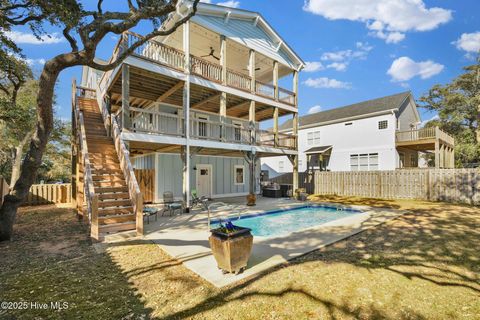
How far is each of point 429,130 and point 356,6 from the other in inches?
475

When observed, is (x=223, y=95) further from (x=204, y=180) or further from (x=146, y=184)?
(x=146, y=184)

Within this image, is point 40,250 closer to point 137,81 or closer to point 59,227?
point 59,227

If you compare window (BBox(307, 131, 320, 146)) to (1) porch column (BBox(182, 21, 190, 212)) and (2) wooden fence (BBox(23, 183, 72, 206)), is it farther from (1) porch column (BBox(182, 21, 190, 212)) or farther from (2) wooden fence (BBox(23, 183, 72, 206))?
(2) wooden fence (BBox(23, 183, 72, 206))

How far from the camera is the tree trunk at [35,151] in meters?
6.64

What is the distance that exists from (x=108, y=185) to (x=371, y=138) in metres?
22.7

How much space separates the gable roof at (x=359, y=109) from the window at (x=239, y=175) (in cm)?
1253

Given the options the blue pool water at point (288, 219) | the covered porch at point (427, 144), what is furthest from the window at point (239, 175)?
the covered porch at point (427, 144)

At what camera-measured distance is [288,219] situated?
36.3 feet

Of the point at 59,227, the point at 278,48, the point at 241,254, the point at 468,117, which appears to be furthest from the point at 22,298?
the point at 468,117

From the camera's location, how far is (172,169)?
14.9m

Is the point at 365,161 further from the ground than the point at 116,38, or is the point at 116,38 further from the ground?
the point at 116,38

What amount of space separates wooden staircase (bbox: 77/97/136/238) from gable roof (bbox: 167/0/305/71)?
7338 millimetres

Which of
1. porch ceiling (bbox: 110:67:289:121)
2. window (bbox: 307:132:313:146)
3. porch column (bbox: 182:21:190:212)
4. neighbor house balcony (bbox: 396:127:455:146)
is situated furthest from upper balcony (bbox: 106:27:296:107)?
neighbor house balcony (bbox: 396:127:455:146)

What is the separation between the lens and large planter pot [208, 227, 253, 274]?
14.0 feet
